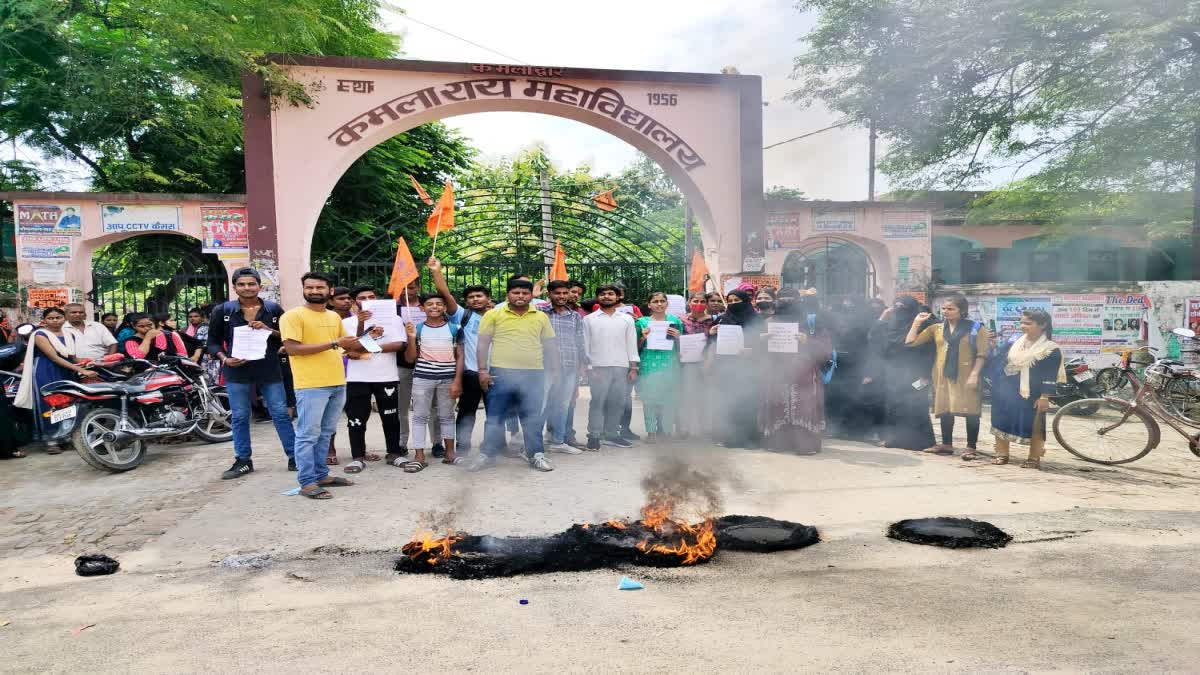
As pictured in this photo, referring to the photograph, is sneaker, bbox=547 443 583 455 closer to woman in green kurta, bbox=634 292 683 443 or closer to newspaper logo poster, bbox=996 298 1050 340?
woman in green kurta, bbox=634 292 683 443

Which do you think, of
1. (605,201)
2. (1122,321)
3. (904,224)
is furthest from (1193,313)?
(605,201)

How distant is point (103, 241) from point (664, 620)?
9.92m

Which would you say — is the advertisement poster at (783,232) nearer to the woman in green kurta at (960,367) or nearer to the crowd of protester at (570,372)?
the crowd of protester at (570,372)

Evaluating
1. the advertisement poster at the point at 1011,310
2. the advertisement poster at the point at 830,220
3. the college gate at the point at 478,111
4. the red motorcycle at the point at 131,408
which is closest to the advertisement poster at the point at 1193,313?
the advertisement poster at the point at 1011,310

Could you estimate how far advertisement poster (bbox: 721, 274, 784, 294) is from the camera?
423 inches

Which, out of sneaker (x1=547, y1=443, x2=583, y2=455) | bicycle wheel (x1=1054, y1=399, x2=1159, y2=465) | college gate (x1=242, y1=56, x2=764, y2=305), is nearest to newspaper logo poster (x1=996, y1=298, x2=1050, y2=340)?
college gate (x1=242, y1=56, x2=764, y2=305)

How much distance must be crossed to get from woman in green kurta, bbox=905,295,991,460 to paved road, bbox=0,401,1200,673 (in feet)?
3.44

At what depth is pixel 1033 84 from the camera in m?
10.8

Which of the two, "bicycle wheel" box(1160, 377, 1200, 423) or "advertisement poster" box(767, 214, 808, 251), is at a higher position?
"advertisement poster" box(767, 214, 808, 251)

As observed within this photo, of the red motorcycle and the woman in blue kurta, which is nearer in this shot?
the woman in blue kurta

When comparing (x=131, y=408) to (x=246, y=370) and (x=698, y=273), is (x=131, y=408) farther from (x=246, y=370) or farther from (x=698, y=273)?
(x=698, y=273)

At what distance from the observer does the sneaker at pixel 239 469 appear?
20.0 ft

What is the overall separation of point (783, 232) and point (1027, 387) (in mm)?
5234

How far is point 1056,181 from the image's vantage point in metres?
12.1
